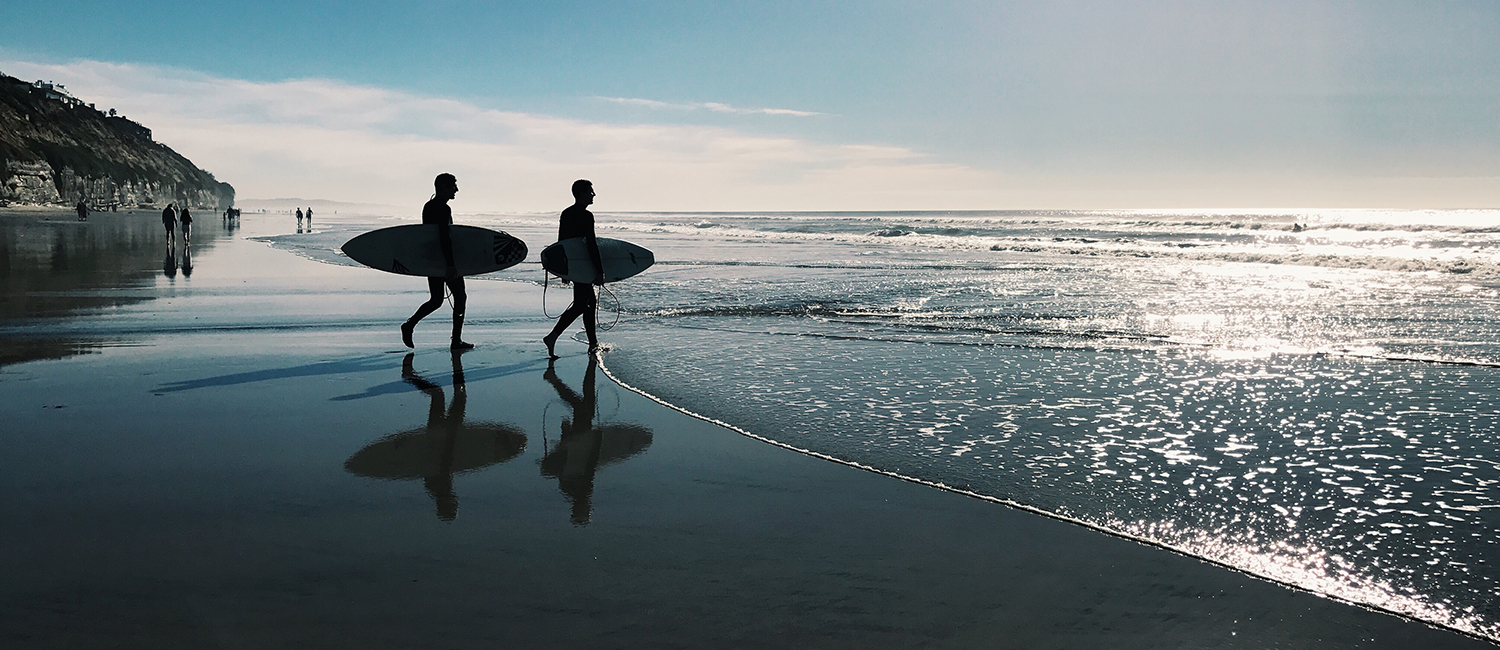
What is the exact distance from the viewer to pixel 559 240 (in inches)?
345

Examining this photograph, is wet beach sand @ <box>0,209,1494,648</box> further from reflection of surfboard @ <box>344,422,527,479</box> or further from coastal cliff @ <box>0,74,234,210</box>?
coastal cliff @ <box>0,74,234,210</box>

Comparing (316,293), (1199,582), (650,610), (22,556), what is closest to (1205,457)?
(1199,582)

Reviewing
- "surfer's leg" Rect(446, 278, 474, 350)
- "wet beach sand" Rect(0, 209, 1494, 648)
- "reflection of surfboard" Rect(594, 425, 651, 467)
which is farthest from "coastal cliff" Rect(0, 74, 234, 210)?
"reflection of surfboard" Rect(594, 425, 651, 467)

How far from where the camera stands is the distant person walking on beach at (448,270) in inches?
335

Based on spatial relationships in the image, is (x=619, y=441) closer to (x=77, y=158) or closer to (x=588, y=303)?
(x=588, y=303)

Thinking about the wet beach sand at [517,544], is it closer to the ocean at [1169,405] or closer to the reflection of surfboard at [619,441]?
the reflection of surfboard at [619,441]

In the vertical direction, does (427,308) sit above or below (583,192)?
below

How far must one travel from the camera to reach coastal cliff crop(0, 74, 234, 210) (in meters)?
76.6

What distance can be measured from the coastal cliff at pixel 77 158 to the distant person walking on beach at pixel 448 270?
286ft

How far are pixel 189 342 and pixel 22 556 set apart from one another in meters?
6.35

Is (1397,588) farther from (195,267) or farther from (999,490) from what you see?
(195,267)

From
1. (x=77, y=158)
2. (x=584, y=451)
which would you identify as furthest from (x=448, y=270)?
(x=77, y=158)

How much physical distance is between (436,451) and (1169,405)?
502 cm

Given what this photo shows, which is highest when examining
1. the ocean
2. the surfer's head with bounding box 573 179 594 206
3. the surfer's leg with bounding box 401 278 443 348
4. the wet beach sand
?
the surfer's head with bounding box 573 179 594 206
